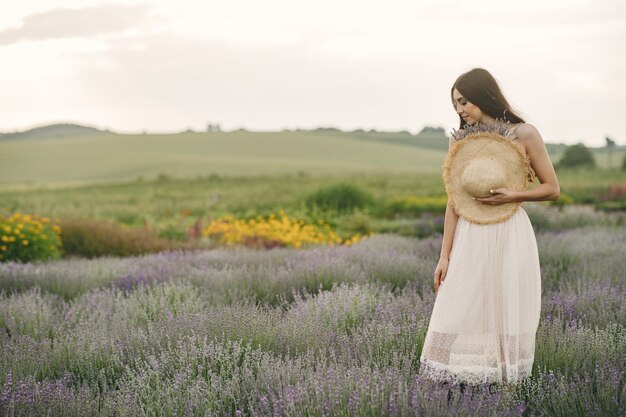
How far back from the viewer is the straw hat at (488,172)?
10.1 feet

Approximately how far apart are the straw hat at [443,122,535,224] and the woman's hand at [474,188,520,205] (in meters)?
0.02

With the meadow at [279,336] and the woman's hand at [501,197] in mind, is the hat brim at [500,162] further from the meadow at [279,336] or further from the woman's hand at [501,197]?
the meadow at [279,336]

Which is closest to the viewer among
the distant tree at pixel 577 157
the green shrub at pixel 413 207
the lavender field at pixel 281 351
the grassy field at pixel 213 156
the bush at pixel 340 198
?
the lavender field at pixel 281 351

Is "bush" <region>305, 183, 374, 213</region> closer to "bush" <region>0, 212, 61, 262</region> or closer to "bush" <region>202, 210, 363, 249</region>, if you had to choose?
"bush" <region>202, 210, 363, 249</region>

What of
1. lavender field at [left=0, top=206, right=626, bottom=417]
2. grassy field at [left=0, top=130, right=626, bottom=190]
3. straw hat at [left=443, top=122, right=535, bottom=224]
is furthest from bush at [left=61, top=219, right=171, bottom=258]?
grassy field at [left=0, top=130, right=626, bottom=190]

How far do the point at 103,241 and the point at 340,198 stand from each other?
7051 millimetres

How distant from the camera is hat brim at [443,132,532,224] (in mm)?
3076

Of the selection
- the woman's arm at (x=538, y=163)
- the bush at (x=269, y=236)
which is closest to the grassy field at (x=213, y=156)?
the bush at (x=269, y=236)

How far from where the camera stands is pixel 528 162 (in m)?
3.07

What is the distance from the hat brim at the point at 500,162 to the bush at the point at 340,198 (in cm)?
1222

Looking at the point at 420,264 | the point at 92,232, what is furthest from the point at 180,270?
the point at 92,232

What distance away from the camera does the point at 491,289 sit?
3.03 meters

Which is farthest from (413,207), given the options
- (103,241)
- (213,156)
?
(213,156)

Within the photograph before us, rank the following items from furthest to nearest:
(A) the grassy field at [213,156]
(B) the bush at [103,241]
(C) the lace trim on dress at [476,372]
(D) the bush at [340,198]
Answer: (A) the grassy field at [213,156]
(D) the bush at [340,198]
(B) the bush at [103,241]
(C) the lace trim on dress at [476,372]
